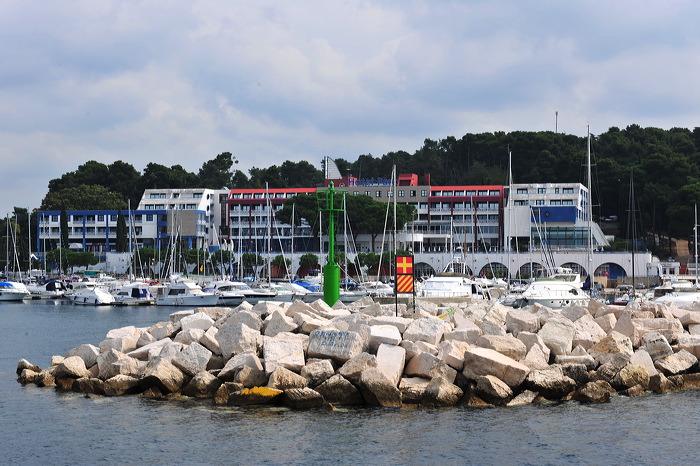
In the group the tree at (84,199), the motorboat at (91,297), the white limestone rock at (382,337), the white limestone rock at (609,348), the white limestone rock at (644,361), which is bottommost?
the motorboat at (91,297)

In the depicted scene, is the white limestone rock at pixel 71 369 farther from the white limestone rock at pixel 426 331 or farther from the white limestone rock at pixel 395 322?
the white limestone rock at pixel 426 331

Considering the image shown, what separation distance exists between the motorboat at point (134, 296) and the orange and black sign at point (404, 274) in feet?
162

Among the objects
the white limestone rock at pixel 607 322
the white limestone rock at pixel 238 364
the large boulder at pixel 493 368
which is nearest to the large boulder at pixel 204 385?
the white limestone rock at pixel 238 364

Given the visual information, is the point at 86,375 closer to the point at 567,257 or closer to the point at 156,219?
the point at 567,257

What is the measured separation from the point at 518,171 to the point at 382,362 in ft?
369

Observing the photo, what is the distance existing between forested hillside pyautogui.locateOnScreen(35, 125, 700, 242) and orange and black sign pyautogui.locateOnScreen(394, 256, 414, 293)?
78407 mm

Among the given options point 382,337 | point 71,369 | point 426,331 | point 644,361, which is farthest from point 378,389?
point 71,369

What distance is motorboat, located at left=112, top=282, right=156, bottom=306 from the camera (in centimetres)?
7331

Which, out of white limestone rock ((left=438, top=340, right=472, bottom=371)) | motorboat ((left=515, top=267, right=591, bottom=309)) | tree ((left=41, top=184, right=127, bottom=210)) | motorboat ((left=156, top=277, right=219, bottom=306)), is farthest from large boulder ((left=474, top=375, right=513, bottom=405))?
tree ((left=41, top=184, right=127, bottom=210))

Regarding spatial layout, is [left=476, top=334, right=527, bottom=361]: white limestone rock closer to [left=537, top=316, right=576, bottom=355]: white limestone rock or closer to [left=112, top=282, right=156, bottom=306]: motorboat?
[left=537, top=316, right=576, bottom=355]: white limestone rock

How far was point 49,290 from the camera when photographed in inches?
3359

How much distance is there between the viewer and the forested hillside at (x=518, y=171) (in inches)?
4232

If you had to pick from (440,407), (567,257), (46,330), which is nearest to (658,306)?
(440,407)

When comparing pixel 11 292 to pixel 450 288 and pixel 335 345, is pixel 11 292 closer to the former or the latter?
pixel 450 288
